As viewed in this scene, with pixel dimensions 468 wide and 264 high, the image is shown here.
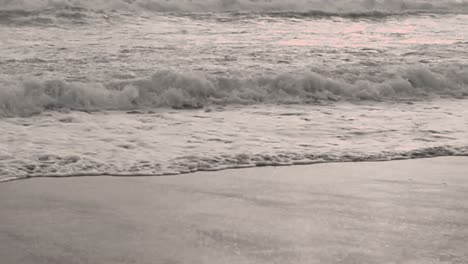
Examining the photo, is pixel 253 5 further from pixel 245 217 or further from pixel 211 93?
pixel 245 217

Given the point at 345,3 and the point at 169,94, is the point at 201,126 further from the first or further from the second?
the point at 345,3

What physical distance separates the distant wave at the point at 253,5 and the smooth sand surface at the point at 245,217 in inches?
468

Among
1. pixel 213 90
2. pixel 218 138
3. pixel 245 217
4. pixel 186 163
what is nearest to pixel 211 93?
pixel 213 90

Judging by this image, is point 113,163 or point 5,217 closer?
point 5,217

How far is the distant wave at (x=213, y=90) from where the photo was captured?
25.5 ft

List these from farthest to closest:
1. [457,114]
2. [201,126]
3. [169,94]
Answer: [169,94]
[457,114]
[201,126]

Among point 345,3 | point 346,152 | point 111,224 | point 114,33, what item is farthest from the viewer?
point 345,3

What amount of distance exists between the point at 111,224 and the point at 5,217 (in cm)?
60

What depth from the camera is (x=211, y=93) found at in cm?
848

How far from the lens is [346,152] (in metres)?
5.84

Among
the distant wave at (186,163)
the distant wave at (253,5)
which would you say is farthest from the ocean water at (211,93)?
the distant wave at (253,5)

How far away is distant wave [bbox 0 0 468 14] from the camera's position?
16344 millimetres

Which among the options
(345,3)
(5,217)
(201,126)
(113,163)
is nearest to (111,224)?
(5,217)

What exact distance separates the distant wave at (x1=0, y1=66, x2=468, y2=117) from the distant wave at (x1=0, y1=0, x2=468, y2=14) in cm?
817
